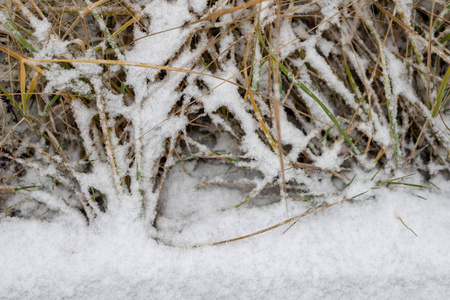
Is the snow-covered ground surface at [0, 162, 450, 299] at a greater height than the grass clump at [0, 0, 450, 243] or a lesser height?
lesser

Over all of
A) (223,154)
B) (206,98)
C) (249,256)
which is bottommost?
(249,256)

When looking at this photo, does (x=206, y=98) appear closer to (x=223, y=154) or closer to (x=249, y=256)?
(x=223, y=154)

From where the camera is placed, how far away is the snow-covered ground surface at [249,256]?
0.76m

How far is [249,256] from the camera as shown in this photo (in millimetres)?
793

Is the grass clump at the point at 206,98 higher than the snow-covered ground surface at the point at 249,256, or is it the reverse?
the grass clump at the point at 206,98

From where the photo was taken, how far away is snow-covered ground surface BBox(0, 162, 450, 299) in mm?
760

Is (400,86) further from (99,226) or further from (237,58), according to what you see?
(99,226)

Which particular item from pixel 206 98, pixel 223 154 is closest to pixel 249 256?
pixel 223 154

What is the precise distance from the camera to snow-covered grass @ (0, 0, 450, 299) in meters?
0.77

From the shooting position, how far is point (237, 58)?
2.94ft

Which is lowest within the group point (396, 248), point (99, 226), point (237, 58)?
point (396, 248)

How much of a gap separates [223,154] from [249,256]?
285 millimetres

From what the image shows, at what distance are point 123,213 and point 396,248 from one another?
0.66 meters

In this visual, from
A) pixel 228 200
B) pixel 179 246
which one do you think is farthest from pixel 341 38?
pixel 179 246
